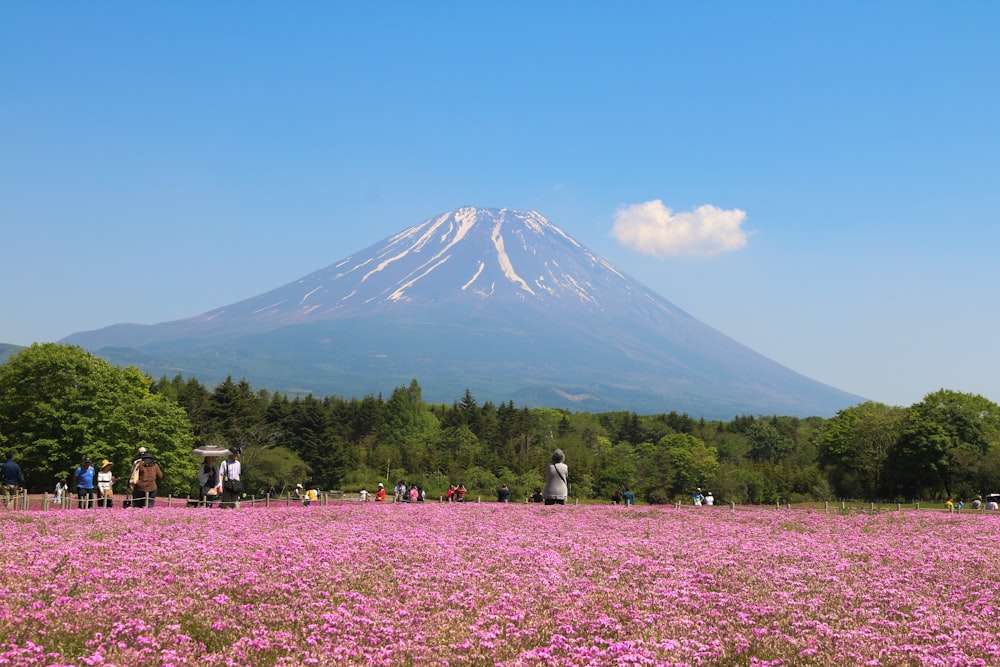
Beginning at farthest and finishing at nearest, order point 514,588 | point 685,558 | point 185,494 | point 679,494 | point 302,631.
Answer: point 679,494
point 185,494
point 685,558
point 514,588
point 302,631

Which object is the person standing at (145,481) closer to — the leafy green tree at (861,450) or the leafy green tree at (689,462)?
the leafy green tree at (861,450)

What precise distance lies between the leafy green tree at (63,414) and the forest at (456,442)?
0.12m

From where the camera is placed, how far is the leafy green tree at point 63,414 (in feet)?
207

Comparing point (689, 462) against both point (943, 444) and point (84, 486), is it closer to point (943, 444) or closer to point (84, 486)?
point (943, 444)

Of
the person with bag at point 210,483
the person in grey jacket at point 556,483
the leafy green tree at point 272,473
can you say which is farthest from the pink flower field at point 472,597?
the leafy green tree at point 272,473

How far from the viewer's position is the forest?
6562 cm

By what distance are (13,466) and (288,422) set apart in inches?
3826

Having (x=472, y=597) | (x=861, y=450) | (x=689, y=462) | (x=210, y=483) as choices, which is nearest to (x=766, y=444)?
(x=689, y=462)

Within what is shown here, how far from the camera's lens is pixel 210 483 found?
33.0 metres

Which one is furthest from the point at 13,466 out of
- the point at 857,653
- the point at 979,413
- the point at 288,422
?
the point at 288,422

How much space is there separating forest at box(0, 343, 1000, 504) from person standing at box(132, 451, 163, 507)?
115 feet

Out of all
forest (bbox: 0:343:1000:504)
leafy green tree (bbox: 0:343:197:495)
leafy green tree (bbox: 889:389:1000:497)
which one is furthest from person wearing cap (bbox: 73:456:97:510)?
leafy green tree (bbox: 889:389:1000:497)

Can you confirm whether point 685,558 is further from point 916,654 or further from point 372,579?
point 916,654

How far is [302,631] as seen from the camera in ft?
36.2
